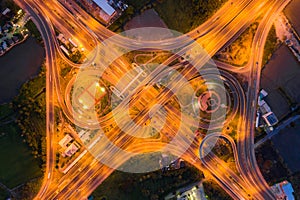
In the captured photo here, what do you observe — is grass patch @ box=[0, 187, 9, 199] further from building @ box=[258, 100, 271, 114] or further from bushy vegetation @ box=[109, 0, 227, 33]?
building @ box=[258, 100, 271, 114]

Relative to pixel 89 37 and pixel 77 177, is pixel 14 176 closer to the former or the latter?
pixel 77 177

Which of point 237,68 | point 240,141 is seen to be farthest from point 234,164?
point 237,68

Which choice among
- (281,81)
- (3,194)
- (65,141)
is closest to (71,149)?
(65,141)

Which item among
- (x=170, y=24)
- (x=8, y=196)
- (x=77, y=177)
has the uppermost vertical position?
(x=170, y=24)

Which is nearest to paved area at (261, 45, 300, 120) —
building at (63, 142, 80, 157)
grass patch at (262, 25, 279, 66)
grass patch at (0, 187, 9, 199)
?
grass patch at (262, 25, 279, 66)

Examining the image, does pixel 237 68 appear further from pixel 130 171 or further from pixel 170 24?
pixel 130 171

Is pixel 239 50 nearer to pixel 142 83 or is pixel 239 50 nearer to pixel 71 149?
pixel 142 83

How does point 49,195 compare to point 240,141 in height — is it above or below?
above
